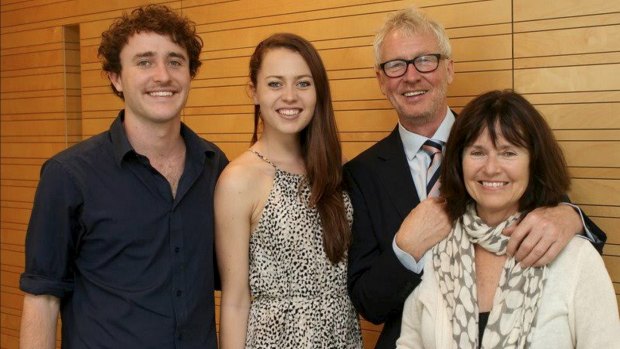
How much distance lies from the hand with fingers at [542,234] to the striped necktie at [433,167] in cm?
51

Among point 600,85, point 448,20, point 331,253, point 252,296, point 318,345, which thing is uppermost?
point 448,20

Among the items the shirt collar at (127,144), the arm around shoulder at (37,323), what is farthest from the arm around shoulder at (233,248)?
the arm around shoulder at (37,323)

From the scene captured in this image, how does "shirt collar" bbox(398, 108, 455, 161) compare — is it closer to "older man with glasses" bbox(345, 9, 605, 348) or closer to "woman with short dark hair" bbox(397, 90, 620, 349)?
"older man with glasses" bbox(345, 9, 605, 348)

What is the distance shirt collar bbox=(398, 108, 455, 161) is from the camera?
2938 mm

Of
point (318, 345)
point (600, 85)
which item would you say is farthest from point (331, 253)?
point (600, 85)

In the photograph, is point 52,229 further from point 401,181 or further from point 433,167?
point 433,167

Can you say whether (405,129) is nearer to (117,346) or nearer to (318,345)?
(318,345)

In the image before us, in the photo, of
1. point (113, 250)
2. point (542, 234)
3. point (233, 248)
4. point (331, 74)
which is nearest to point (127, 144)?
point (113, 250)

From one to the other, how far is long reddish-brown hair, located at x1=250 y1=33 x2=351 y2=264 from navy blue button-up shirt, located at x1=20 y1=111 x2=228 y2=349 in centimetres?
56

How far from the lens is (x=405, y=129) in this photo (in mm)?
3008

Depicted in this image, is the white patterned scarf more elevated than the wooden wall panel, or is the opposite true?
the wooden wall panel

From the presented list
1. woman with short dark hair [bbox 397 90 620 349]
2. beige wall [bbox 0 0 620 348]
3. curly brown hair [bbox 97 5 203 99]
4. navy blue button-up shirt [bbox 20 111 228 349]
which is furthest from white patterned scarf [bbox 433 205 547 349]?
curly brown hair [bbox 97 5 203 99]

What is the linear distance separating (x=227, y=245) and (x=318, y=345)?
55 centimetres

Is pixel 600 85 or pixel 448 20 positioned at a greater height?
pixel 448 20
